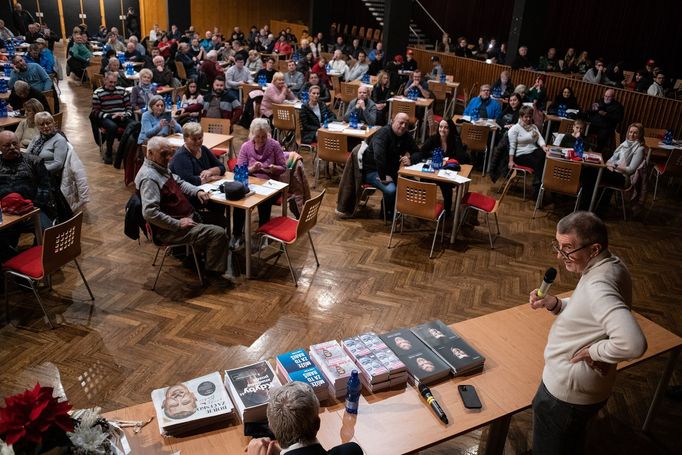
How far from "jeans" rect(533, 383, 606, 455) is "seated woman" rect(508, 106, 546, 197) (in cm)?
578

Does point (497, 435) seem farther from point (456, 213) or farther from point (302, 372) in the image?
Answer: point (456, 213)

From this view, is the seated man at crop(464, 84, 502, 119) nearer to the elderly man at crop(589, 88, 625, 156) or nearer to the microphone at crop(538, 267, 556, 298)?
the elderly man at crop(589, 88, 625, 156)

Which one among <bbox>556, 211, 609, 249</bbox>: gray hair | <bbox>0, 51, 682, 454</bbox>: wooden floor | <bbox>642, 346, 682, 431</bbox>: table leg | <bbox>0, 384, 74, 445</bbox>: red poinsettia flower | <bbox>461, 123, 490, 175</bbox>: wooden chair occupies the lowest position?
<bbox>0, 51, 682, 454</bbox>: wooden floor

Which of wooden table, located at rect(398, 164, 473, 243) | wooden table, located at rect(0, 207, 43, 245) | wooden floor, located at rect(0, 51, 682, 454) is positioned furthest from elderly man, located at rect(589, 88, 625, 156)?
wooden table, located at rect(0, 207, 43, 245)

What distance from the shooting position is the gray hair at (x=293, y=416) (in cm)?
197

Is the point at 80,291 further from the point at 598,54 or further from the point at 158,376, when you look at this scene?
the point at 598,54

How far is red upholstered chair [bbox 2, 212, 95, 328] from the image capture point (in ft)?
13.9

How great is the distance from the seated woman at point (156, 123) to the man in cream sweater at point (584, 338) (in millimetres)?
5696

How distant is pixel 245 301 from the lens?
5.04 m

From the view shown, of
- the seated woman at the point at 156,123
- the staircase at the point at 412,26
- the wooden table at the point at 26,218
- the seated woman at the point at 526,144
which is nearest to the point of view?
the wooden table at the point at 26,218

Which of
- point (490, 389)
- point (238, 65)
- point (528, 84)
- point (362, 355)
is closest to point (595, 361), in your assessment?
point (490, 389)

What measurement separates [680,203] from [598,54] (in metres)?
10.2

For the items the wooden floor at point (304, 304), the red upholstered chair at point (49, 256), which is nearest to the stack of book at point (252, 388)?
the wooden floor at point (304, 304)

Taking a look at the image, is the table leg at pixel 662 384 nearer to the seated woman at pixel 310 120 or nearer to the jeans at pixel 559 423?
the jeans at pixel 559 423
